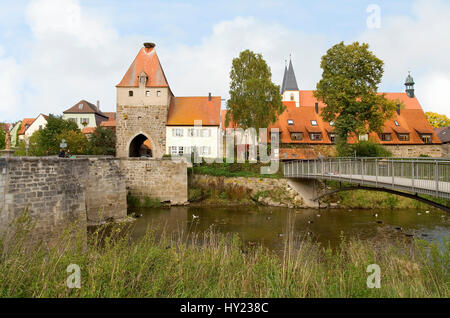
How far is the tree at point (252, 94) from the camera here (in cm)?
2711

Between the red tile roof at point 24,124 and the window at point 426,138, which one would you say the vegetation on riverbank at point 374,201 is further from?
the red tile roof at point 24,124

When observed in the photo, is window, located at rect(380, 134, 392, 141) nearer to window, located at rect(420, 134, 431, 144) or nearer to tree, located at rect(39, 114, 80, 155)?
window, located at rect(420, 134, 431, 144)

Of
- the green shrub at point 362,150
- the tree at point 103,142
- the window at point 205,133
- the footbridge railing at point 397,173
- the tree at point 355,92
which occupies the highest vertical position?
the tree at point 355,92

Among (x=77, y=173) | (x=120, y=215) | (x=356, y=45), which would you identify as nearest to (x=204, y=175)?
(x=120, y=215)

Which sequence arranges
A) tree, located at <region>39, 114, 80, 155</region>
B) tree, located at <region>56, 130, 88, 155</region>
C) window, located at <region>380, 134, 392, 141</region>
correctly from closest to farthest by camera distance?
tree, located at <region>56, 130, 88, 155</region>
window, located at <region>380, 134, 392, 141</region>
tree, located at <region>39, 114, 80, 155</region>

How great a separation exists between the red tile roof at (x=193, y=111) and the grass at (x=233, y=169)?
7.23 m

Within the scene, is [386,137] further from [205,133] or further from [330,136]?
[205,133]

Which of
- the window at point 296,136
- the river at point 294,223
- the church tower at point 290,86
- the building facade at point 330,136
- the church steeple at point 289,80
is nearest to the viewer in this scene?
the river at point 294,223

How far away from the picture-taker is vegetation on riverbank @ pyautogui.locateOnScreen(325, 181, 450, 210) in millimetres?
22359

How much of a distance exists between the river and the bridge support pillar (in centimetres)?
144

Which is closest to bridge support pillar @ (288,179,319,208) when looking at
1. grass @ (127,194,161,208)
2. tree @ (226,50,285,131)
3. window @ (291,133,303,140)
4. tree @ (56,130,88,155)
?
tree @ (226,50,285,131)

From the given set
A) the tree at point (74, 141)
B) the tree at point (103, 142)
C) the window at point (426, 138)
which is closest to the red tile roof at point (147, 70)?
the tree at point (103, 142)

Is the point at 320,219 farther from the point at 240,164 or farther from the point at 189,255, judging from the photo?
the point at 189,255

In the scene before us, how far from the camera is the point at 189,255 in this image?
6.71 metres
